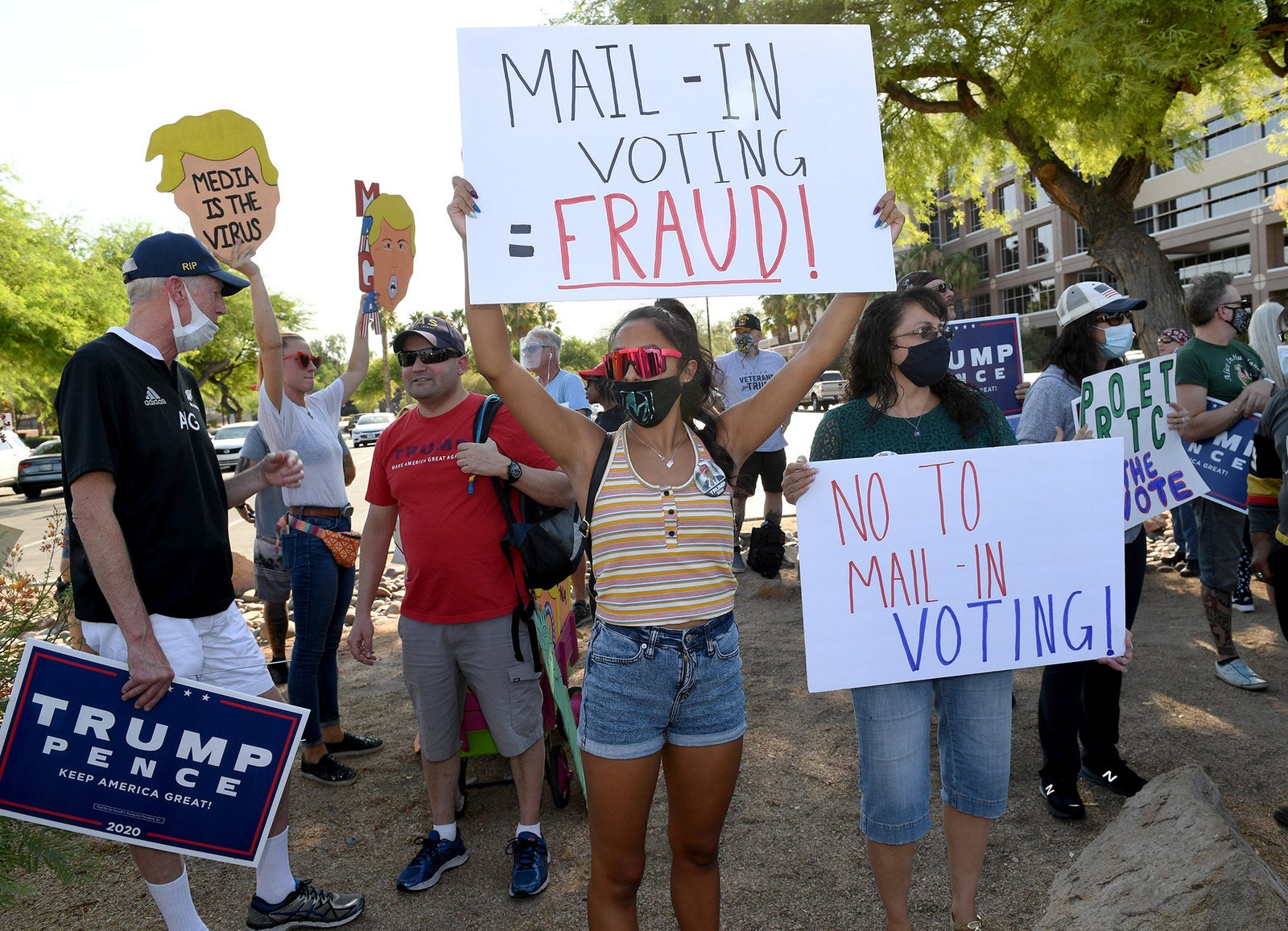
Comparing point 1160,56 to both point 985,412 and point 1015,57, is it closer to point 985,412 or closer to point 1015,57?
point 1015,57

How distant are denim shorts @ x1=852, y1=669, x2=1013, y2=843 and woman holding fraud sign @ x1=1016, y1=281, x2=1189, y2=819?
1.08 metres

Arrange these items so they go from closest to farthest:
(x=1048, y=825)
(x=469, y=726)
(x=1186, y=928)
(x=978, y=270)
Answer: (x=1186, y=928) < (x=1048, y=825) < (x=469, y=726) < (x=978, y=270)

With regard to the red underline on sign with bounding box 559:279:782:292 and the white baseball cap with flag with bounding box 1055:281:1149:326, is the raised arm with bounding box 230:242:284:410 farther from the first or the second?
the white baseball cap with flag with bounding box 1055:281:1149:326

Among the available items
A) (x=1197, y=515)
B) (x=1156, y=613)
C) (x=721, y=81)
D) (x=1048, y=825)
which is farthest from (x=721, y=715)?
(x=1156, y=613)

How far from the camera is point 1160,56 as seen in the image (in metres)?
8.94

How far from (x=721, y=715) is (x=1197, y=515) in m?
3.83

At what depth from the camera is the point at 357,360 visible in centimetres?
462

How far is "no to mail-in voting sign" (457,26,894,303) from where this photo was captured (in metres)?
2.16

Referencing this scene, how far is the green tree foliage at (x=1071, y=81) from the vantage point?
350 inches

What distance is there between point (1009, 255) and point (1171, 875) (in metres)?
58.6

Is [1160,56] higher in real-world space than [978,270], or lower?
lower

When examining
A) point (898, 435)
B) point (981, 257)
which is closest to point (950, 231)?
point (981, 257)

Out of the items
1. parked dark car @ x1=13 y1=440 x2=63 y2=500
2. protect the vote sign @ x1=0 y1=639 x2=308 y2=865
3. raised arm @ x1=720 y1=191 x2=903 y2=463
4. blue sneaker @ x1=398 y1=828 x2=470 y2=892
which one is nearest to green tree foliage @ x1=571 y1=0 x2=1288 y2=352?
raised arm @ x1=720 y1=191 x2=903 y2=463

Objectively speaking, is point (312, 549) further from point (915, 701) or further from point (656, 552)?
point (915, 701)
